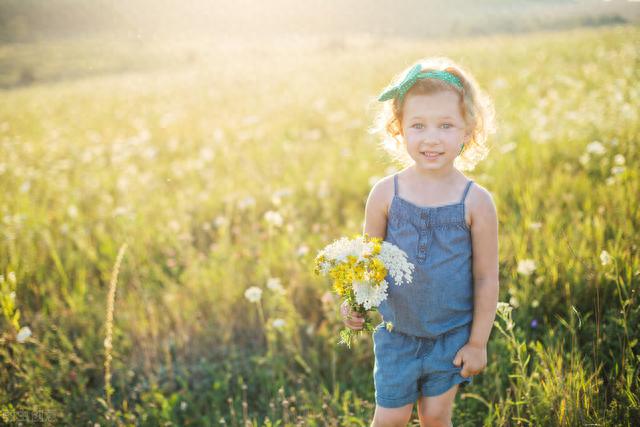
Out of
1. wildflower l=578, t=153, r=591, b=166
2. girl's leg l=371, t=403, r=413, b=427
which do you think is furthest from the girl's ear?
wildflower l=578, t=153, r=591, b=166

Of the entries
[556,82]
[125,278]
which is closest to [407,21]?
[556,82]

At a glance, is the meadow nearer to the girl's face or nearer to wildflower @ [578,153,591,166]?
wildflower @ [578,153,591,166]

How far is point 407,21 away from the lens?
1156 inches

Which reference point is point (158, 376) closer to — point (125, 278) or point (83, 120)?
point (125, 278)

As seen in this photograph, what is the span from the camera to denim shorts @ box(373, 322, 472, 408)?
1792 millimetres

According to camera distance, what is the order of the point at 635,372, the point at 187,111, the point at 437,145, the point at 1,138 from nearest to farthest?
1. the point at 437,145
2. the point at 635,372
3. the point at 1,138
4. the point at 187,111

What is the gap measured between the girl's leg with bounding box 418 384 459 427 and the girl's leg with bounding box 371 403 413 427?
0.20ft

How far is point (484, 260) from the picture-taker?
1.75m

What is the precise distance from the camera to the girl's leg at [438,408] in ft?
5.90

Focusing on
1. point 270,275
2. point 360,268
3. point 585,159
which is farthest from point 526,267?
point 585,159

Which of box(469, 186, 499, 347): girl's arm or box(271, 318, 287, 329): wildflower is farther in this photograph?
box(271, 318, 287, 329): wildflower

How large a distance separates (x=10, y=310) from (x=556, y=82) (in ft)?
27.3

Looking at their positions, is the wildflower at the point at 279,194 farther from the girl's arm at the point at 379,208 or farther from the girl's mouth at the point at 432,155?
the girl's mouth at the point at 432,155

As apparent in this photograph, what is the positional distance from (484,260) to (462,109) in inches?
22.4
